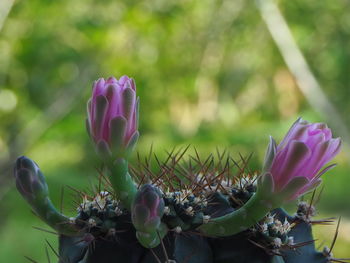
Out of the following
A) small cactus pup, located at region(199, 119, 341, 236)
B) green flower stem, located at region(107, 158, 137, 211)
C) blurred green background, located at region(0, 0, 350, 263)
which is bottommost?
small cactus pup, located at region(199, 119, 341, 236)

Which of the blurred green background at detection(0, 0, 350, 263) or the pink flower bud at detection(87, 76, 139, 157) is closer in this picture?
the pink flower bud at detection(87, 76, 139, 157)

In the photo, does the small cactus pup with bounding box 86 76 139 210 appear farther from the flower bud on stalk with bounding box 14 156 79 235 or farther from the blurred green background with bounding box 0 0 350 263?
the blurred green background with bounding box 0 0 350 263

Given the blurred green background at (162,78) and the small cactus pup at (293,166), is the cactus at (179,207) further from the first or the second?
the blurred green background at (162,78)

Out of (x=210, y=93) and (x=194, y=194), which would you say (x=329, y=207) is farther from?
(x=194, y=194)

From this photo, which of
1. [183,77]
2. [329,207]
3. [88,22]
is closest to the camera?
[88,22]

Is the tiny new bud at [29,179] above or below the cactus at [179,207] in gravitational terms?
above

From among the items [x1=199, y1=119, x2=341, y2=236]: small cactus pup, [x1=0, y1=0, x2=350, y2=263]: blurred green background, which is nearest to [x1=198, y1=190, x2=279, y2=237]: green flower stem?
[x1=199, y1=119, x2=341, y2=236]: small cactus pup

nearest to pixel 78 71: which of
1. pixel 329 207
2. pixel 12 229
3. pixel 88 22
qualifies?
pixel 88 22

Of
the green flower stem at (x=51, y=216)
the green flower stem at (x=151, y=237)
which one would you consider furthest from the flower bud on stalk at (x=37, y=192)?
the green flower stem at (x=151, y=237)
